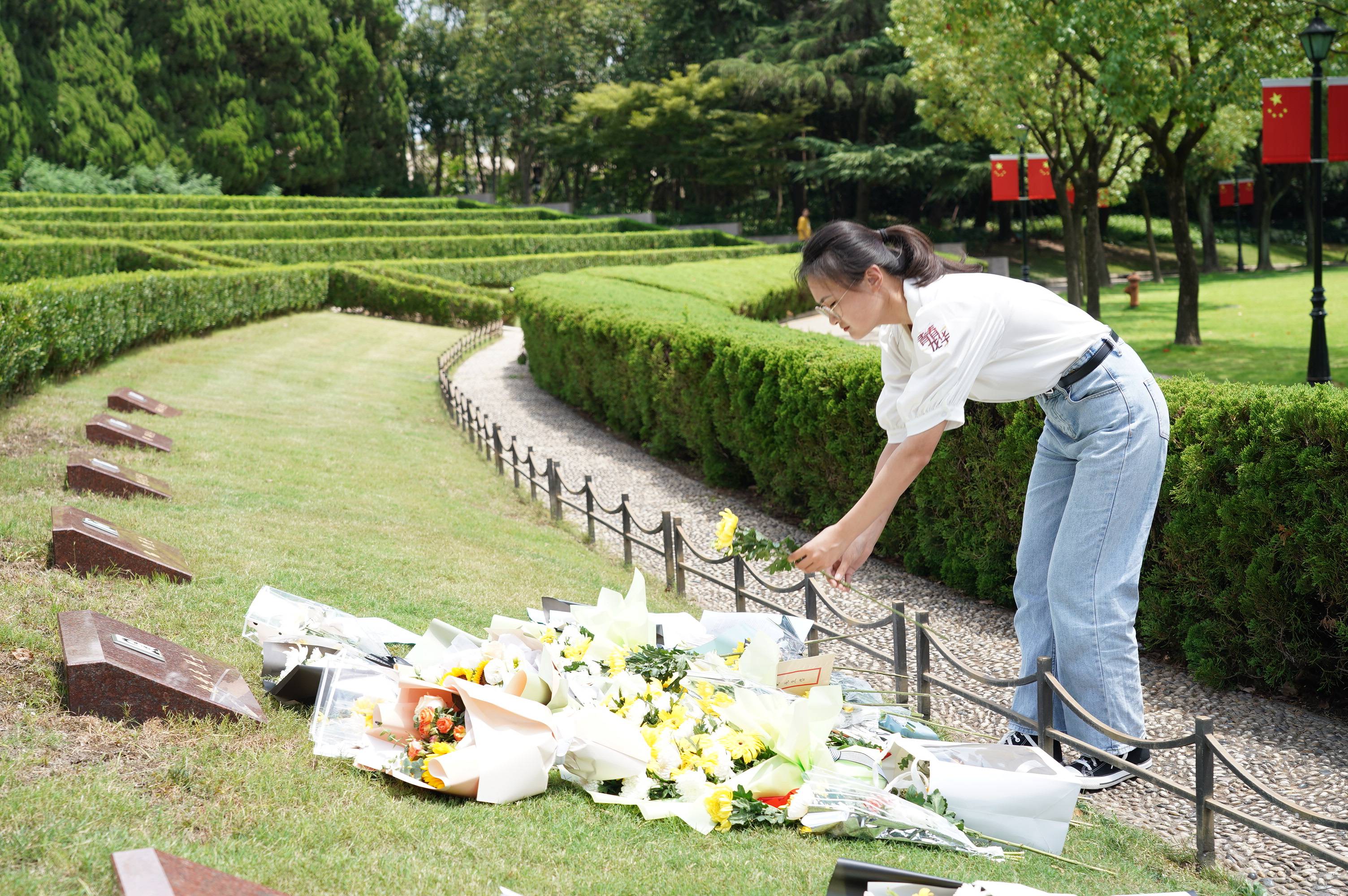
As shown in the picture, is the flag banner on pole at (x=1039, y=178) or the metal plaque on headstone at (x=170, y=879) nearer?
the metal plaque on headstone at (x=170, y=879)

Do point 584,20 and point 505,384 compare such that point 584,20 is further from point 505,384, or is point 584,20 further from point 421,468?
point 421,468

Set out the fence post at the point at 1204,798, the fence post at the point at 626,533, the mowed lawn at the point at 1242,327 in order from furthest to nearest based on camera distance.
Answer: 1. the mowed lawn at the point at 1242,327
2. the fence post at the point at 626,533
3. the fence post at the point at 1204,798

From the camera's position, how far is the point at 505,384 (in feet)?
56.2

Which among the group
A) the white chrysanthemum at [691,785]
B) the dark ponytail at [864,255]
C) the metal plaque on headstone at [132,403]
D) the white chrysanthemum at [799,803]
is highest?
the dark ponytail at [864,255]

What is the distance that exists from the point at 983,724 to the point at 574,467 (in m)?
6.89

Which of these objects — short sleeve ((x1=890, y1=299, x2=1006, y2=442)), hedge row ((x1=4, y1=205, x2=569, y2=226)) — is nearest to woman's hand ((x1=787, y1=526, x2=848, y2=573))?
short sleeve ((x1=890, y1=299, x2=1006, y2=442))

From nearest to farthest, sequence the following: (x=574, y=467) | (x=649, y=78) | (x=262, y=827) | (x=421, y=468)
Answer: (x=262, y=827) < (x=421, y=468) < (x=574, y=467) < (x=649, y=78)

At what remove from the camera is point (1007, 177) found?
23.1m

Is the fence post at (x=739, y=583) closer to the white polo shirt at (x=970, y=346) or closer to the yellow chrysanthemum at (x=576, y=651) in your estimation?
the yellow chrysanthemum at (x=576, y=651)

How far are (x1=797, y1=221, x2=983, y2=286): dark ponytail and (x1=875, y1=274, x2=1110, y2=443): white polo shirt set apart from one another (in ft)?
0.14

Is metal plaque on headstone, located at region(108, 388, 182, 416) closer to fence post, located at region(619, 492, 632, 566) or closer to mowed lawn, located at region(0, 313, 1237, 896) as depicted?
mowed lawn, located at region(0, 313, 1237, 896)

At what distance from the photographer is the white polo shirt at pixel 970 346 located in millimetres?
3043

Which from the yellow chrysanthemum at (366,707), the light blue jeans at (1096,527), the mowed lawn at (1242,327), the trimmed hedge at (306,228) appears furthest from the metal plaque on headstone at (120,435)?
the trimmed hedge at (306,228)

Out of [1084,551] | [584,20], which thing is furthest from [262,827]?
[584,20]
